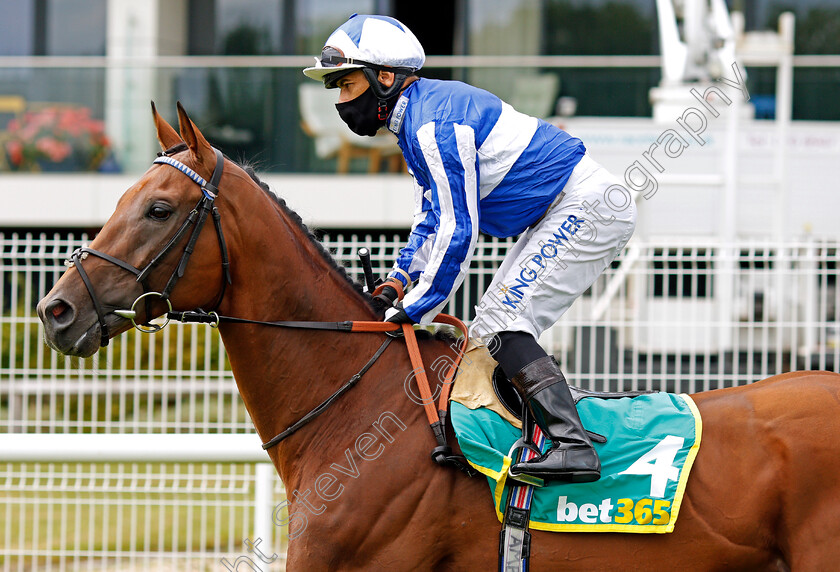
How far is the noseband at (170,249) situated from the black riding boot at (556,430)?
1.01 meters

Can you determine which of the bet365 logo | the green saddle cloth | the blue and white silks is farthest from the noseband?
the bet365 logo

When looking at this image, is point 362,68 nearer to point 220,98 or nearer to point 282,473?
point 282,473

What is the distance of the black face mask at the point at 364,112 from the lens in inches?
124

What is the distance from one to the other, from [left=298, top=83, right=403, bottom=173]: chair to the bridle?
8173 millimetres

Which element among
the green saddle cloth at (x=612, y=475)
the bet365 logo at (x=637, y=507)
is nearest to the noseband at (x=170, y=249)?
the green saddle cloth at (x=612, y=475)

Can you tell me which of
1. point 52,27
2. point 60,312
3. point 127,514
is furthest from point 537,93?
point 60,312

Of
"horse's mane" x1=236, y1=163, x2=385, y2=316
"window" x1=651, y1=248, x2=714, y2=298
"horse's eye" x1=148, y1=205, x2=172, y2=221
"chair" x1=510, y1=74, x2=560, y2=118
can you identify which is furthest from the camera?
"chair" x1=510, y1=74, x2=560, y2=118

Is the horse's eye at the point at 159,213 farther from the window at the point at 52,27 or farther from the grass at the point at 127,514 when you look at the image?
the window at the point at 52,27

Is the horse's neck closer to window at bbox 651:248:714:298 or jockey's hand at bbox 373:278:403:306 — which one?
jockey's hand at bbox 373:278:403:306

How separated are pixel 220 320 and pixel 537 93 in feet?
28.2

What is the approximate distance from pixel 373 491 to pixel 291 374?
1.53 feet

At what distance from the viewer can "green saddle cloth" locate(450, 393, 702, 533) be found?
289 centimetres

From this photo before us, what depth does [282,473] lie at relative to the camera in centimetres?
307

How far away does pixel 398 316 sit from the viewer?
120 inches
